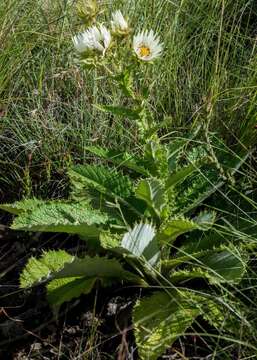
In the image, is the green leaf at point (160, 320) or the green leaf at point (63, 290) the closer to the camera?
the green leaf at point (160, 320)

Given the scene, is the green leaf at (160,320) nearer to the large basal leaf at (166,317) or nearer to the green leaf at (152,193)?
the large basal leaf at (166,317)

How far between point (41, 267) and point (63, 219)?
15 centimetres

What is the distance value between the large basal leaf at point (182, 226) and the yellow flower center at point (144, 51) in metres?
0.48

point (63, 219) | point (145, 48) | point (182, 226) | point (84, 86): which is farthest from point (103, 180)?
point (84, 86)

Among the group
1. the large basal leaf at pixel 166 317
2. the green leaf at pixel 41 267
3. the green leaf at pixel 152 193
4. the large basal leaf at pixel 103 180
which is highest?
the large basal leaf at pixel 103 180

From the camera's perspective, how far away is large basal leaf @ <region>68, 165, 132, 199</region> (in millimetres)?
2127

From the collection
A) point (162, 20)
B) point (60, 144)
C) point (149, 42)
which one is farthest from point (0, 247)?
point (162, 20)

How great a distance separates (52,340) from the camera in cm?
211

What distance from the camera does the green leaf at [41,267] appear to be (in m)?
1.97

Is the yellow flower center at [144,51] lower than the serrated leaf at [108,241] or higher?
higher

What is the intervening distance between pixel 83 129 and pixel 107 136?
0.32ft

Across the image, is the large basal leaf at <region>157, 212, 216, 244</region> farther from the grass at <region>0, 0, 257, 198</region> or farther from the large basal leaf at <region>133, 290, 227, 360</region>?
the grass at <region>0, 0, 257, 198</region>

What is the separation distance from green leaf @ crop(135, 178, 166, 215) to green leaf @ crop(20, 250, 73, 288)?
0.27 meters

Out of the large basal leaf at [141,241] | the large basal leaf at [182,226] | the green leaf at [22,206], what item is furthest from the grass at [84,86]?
the large basal leaf at [141,241]
